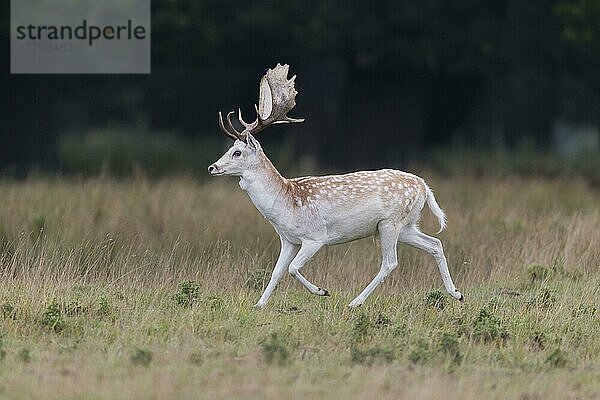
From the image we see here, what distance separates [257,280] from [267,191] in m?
1.05

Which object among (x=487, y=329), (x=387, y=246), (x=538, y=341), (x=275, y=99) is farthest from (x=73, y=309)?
(x=538, y=341)

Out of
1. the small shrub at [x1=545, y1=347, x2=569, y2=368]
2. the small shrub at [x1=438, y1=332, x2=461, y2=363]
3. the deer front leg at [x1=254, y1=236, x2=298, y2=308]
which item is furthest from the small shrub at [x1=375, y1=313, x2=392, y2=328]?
the small shrub at [x1=545, y1=347, x2=569, y2=368]

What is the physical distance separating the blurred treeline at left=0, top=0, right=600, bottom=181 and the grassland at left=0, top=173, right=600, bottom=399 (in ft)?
25.8

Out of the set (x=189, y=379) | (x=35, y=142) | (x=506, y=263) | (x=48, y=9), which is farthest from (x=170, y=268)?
(x=35, y=142)

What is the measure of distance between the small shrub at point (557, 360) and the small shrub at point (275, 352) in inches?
63.4

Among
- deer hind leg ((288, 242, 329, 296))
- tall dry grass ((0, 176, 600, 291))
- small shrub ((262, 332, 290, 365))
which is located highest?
deer hind leg ((288, 242, 329, 296))

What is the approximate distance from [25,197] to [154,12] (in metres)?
10.2

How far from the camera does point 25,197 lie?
555 inches

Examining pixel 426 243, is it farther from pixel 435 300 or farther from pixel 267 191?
pixel 267 191

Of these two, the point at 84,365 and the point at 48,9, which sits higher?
the point at 48,9

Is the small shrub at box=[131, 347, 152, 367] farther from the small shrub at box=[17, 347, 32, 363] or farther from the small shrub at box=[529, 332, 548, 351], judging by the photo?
the small shrub at box=[529, 332, 548, 351]

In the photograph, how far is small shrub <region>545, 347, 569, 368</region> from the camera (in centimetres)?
796

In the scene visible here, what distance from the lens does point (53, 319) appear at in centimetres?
861

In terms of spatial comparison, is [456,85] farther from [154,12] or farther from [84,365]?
[84,365]
